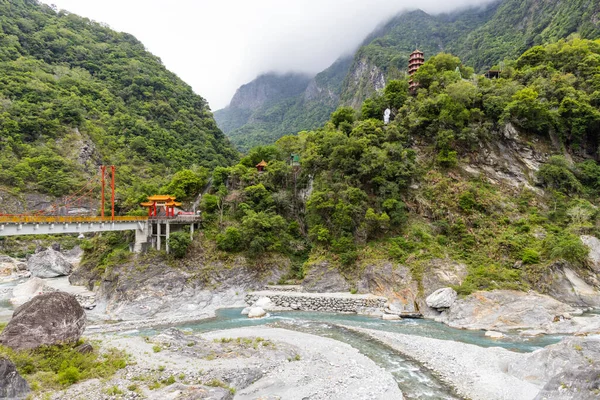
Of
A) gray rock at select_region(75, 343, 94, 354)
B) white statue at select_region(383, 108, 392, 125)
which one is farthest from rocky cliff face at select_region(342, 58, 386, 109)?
gray rock at select_region(75, 343, 94, 354)

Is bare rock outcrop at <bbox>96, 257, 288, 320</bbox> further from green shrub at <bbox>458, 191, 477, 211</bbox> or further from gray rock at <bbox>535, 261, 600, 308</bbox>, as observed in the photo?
gray rock at <bbox>535, 261, 600, 308</bbox>

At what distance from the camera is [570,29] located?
251ft

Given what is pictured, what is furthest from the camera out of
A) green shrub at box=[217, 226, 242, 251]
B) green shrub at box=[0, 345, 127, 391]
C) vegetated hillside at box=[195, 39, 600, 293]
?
green shrub at box=[217, 226, 242, 251]

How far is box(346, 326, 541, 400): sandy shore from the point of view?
49.3 feet

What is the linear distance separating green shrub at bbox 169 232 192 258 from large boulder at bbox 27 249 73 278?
28.8 meters

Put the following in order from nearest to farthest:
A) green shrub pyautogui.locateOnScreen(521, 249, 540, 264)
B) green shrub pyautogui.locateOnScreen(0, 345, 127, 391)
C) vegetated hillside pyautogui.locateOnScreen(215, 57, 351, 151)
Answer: green shrub pyautogui.locateOnScreen(0, 345, 127, 391)
green shrub pyautogui.locateOnScreen(521, 249, 540, 264)
vegetated hillside pyautogui.locateOnScreen(215, 57, 351, 151)

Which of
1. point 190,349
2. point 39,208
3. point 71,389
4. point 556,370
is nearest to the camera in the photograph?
point 71,389

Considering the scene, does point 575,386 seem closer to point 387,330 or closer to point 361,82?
point 387,330

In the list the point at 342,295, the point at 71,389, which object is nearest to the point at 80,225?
the point at 71,389

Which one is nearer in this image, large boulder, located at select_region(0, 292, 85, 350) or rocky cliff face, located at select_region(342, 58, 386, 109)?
large boulder, located at select_region(0, 292, 85, 350)

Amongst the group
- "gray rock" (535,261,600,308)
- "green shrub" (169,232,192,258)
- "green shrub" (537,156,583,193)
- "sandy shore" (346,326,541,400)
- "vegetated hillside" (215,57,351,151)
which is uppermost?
"vegetated hillside" (215,57,351,151)

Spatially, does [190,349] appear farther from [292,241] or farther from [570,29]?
[570,29]

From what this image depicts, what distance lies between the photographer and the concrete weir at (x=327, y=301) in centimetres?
3161

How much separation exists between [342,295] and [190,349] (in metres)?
18.2
